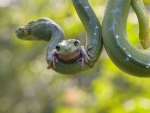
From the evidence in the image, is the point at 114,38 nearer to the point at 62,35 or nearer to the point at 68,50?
the point at 68,50

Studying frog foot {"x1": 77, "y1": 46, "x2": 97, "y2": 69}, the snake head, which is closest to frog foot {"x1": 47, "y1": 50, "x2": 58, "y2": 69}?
frog foot {"x1": 77, "y1": 46, "x2": 97, "y2": 69}

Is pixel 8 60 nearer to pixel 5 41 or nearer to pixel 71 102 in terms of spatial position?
pixel 5 41

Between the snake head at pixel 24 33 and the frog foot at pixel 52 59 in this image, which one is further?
the snake head at pixel 24 33

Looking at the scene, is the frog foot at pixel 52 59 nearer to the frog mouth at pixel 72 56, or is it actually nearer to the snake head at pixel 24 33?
the frog mouth at pixel 72 56

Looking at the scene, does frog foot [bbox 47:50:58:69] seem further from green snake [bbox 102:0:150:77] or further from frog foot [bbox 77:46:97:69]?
green snake [bbox 102:0:150:77]

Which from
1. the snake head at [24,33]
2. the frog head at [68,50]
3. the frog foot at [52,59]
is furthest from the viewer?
the snake head at [24,33]

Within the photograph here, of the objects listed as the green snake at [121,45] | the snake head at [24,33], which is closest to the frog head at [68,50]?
the green snake at [121,45]

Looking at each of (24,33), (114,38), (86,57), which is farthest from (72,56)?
(24,33)

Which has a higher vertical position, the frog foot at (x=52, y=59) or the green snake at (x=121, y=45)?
the green snake at (x=121, y=45)
